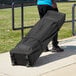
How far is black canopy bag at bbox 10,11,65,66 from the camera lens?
7.27 m

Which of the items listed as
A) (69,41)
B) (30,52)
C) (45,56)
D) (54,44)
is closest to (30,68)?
(30,52)

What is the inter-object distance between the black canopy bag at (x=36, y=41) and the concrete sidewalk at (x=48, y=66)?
7.2 inches

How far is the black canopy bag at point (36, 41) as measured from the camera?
23.9 ft

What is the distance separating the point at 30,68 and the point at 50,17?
1455mm

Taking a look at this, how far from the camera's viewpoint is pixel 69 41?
10.5 metres

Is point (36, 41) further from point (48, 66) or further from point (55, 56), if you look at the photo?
point (55, 56)

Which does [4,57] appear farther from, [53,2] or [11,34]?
[11,34]

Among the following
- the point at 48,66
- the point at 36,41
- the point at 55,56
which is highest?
the point at 36,41

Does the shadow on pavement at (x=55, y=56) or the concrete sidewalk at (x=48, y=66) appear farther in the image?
the shadow on pavement at (x=55, y=56)

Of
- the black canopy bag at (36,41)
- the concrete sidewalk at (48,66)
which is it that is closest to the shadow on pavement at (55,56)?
the concrete sidewalk at (48,66)

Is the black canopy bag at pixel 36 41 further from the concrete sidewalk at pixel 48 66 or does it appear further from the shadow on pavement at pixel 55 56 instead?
the shadow on pavement at pixel 55 56

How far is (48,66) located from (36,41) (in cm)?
57

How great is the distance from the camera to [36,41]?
750 cm

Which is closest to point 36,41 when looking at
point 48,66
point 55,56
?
point 48,66
